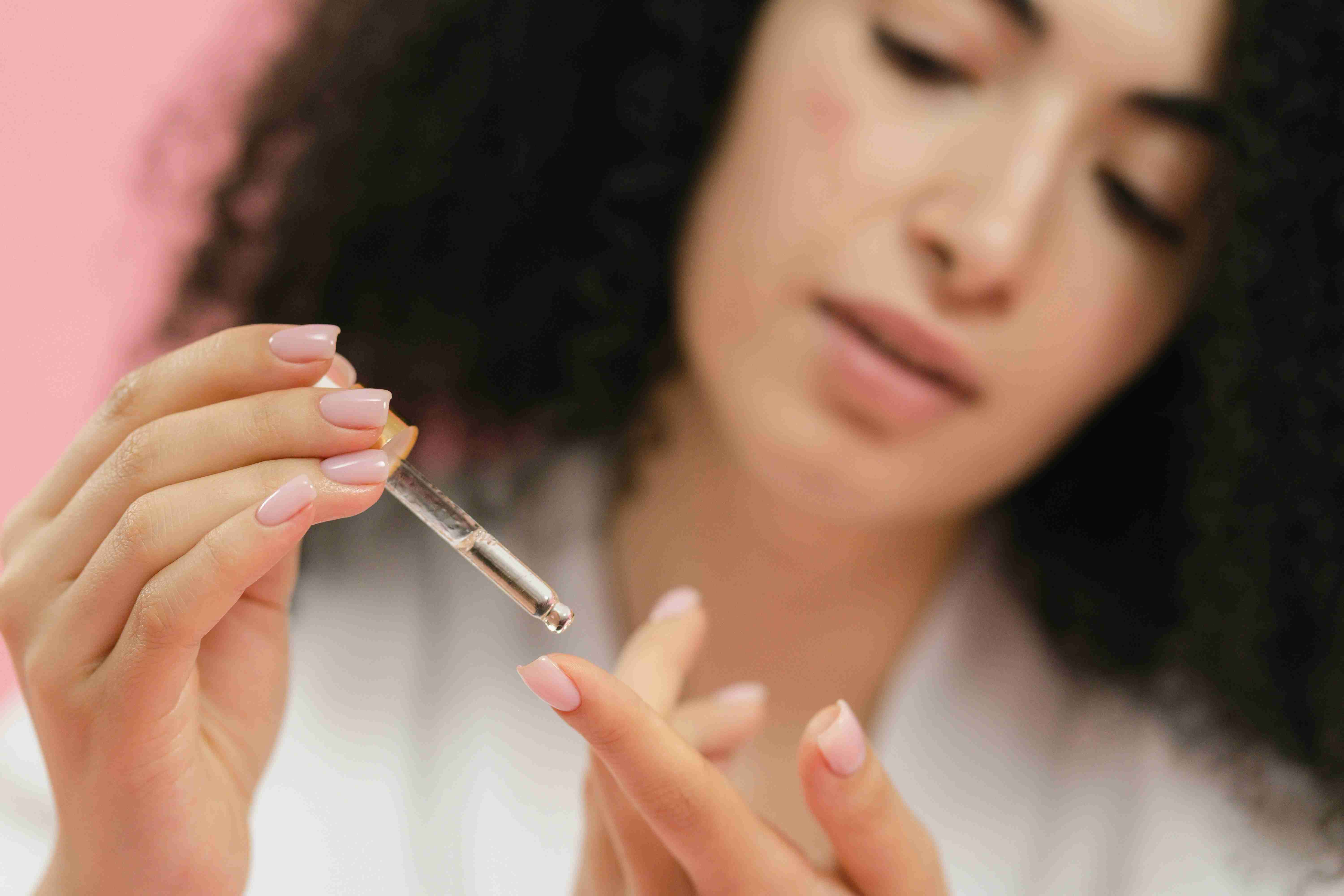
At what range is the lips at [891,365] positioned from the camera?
0.71 metres

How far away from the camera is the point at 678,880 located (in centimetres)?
54

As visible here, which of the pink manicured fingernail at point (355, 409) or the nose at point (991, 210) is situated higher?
the pink manicured fingernail at point (355, 409)

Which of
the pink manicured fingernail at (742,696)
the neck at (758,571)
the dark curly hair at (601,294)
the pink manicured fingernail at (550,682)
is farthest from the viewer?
the neck at (758,571)

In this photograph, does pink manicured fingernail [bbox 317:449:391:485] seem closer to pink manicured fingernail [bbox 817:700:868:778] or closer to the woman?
the woman

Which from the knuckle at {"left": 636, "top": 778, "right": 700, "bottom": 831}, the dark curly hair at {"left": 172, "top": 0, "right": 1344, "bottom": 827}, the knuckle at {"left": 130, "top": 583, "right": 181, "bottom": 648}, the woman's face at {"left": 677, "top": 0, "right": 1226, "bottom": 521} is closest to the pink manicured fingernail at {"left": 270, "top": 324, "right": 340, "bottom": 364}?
the knuckle at {"left": 130, "top": 583, "right": 181, "bottom": 648}

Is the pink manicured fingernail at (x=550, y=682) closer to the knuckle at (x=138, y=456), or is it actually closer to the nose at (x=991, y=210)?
the knuckle at (x=138, y=456)

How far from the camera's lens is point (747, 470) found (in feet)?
2.96

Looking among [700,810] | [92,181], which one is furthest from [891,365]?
[92,181]

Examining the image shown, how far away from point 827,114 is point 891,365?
0.57 feet

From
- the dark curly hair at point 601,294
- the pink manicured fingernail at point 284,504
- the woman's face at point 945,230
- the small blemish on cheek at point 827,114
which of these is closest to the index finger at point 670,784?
the pink manicured fingernail at point 284,504

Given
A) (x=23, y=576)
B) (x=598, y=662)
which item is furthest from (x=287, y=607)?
(x=598, y=662)

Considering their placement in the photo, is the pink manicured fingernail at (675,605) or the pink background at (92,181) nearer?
the pink manicured fingernail at (675,605)

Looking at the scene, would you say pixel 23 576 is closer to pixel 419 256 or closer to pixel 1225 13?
pixel 419 256

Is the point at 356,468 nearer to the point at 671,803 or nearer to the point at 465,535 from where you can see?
the point at 465,535
